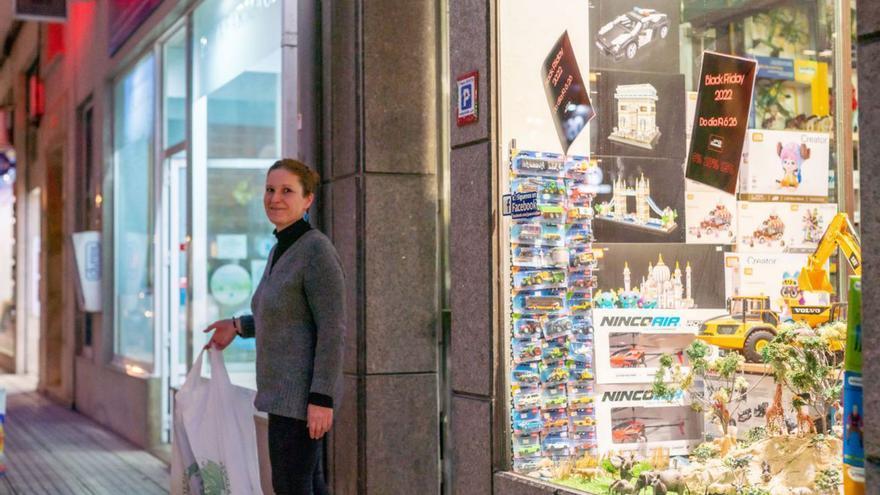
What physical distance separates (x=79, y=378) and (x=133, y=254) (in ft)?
9.24

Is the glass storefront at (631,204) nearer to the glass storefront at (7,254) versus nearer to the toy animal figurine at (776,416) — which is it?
the toy animal figurine at (776,416)

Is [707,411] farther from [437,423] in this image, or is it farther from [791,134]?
[437,423]

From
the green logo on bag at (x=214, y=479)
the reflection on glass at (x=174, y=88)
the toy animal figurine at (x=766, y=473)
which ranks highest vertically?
the reflection on glass at (x=174, y=88)

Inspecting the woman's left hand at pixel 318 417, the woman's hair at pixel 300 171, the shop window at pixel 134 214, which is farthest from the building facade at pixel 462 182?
the shop window at pixel 134 214

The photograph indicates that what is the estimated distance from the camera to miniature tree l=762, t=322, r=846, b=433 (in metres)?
3.85

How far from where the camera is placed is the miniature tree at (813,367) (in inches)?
152

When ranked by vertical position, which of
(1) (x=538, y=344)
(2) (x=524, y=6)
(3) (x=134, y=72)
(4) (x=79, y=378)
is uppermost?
(3) (x=134, y=72)

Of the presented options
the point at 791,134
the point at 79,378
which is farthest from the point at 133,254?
the point at 791,134

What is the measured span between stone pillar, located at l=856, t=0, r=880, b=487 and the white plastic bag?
2.52 meters

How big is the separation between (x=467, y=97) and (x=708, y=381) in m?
1.53

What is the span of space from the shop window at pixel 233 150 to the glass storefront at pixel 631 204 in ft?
9.59

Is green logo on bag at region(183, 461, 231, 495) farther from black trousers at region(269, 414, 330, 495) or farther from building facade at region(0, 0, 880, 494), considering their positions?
building facade at region(0, 0, 880, 494)

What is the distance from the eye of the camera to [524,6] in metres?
4.82

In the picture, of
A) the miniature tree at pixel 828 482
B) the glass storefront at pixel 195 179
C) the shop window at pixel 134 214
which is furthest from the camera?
the shop window at pixel 134 214
